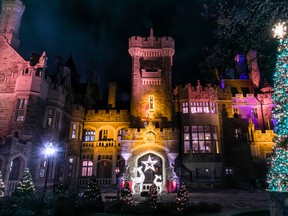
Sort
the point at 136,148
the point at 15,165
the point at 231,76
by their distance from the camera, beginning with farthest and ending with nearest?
the point at 231,76
the point at 136,148
the point at 15,165

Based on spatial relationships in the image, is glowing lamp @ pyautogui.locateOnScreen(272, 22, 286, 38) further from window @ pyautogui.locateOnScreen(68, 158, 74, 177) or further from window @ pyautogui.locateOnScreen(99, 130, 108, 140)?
window @ pyautogui.locateOnScreen(68, 158, 74, 177)

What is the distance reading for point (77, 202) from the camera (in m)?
11.9

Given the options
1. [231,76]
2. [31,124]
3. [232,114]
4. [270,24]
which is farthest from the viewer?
[231,76]

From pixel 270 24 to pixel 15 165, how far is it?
21253mm

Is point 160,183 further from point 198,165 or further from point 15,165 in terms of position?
point 15,165

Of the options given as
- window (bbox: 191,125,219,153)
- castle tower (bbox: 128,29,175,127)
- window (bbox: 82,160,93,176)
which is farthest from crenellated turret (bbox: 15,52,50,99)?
window (bbox: 191,125,219,153)

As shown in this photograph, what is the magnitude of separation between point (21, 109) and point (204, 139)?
68.9 ft

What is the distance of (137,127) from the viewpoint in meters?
27.2

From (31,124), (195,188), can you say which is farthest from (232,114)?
(31,124)

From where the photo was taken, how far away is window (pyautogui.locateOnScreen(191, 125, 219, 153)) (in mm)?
26344

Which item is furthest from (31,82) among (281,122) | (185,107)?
(281,122)

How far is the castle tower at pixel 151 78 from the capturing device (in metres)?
28.0

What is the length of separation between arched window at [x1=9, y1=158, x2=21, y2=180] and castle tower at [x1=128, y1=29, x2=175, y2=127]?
13.4 m

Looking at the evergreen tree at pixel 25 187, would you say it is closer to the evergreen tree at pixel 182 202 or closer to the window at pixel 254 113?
the evergreen tree at pixel 182 202
